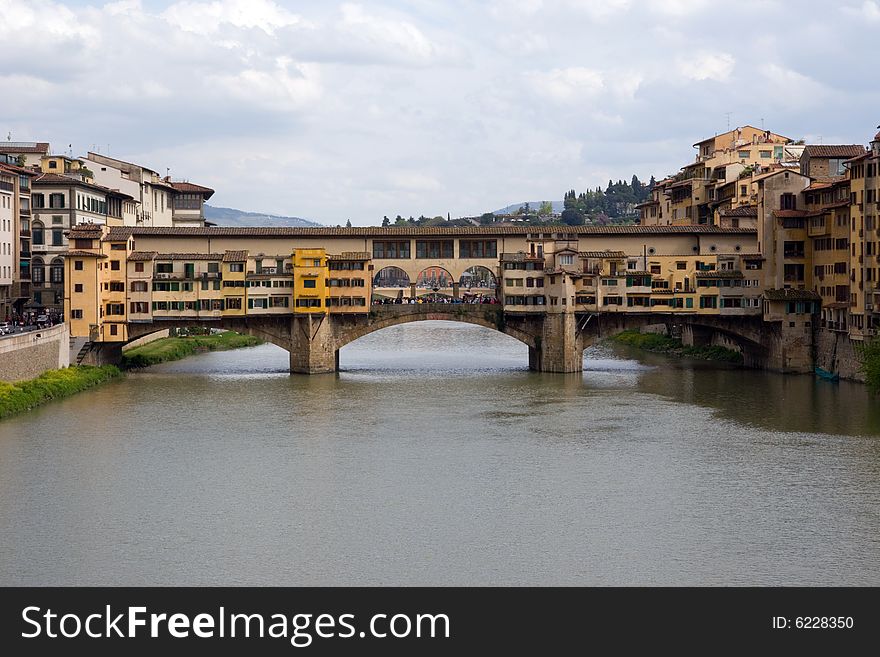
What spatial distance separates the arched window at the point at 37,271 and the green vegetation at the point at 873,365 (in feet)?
125

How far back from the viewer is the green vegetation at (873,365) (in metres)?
42.8

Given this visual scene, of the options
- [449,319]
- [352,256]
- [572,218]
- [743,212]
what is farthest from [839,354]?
[572,218]

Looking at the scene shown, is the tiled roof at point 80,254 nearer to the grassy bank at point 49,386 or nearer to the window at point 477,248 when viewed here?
the grassy bank at point 49,386

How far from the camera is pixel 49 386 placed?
45250 mm

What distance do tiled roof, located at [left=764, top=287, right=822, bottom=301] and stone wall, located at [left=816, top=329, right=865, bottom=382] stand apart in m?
1.41

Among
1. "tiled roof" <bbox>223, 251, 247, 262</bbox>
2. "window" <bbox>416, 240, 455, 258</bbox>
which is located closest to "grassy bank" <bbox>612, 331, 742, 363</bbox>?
"window" <bbox>416, 240, 455, 258</bbox>

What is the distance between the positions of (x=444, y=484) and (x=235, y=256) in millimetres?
26029

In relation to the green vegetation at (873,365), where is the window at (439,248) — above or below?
above

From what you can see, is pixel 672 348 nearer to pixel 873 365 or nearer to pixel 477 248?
pixel 477 248

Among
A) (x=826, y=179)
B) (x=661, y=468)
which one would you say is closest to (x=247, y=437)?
(x=661, y=468)

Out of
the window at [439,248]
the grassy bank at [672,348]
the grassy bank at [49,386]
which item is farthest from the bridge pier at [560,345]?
the grassy bank at [49,386]

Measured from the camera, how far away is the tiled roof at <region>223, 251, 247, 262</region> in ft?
180
